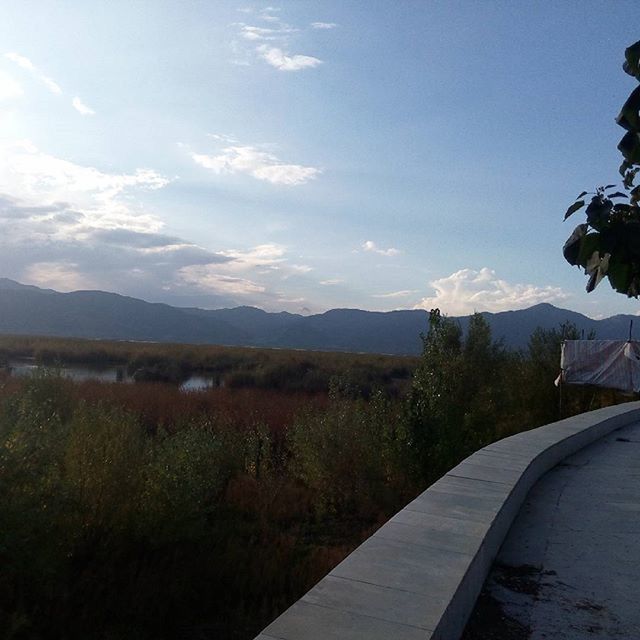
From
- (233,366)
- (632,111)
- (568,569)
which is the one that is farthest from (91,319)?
(632,111)

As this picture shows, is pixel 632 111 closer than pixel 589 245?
Yes

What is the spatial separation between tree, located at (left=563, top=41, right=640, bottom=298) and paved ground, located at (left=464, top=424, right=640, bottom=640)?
1.61 meters

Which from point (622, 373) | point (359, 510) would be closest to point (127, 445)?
point (359, 510)

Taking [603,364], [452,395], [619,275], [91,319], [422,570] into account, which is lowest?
[422,570]

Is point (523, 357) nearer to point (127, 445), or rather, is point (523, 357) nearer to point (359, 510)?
point (359, 510)

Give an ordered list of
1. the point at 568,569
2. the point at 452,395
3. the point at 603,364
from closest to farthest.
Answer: the point at 568,569 → the point at 452,395 → the point at 603,364

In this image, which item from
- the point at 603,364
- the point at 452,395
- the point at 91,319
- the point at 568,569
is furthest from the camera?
the point at 91,319

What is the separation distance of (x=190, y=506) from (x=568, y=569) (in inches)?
144

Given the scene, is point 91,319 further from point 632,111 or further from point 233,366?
point 632,111

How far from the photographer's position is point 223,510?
8797mm

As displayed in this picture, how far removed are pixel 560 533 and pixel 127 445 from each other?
4.30 meters

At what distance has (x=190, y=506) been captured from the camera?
6.78 m

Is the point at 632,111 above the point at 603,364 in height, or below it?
above

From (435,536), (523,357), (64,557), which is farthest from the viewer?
(523,357)
